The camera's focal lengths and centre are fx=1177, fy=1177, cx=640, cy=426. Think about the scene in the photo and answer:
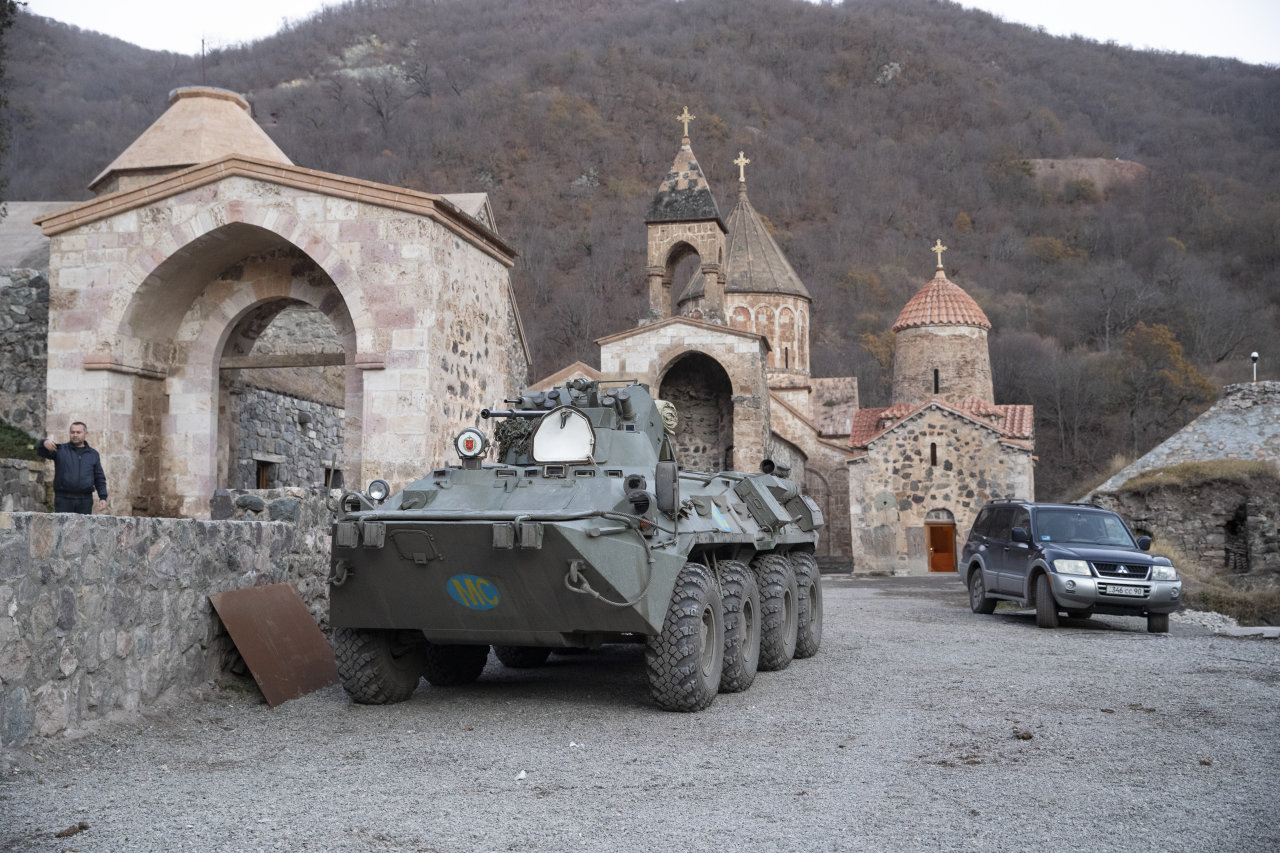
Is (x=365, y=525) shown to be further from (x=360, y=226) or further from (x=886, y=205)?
(x=886, y=205)

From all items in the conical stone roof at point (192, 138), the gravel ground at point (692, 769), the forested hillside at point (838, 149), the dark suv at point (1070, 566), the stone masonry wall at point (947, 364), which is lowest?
the gravel ground at point (692, 769)

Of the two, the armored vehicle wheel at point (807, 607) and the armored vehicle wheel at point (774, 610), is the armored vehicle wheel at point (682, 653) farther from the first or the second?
the armored vehicle wheel at point (807, 607)

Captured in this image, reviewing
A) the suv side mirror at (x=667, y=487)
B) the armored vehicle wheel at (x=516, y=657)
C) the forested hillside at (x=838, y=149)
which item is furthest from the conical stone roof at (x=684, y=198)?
the forested hillside at (x=838, y=149)

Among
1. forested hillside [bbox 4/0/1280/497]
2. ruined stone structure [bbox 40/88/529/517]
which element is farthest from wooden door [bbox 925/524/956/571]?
forested hillside [bbox 4/0/1280/497]

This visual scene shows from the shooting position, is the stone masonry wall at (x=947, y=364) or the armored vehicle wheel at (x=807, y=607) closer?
the armored vehicle wheel at (x=807, y=607)

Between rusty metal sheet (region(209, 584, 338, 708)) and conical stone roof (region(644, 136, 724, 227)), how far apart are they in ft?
70.3

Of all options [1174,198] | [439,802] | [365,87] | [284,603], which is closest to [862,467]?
[284,603]

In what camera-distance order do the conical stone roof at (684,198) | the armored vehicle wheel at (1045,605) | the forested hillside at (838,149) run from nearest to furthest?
the armored vehicle wheel at (1045,605) → the conical stone roof at (684,198) → the forested hillside at (838,149)

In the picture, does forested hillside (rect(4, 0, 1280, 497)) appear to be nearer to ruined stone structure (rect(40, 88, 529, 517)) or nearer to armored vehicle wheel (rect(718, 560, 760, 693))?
ruined stone structure (rect(40, 88, 529, 517))

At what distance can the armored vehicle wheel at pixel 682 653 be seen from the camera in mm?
7180

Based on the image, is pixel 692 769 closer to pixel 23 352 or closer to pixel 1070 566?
pixel 1070 566

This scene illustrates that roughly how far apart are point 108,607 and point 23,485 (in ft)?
25.0

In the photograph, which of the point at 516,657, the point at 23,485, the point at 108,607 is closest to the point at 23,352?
the point at 23,485

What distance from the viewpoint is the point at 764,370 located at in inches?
1070
